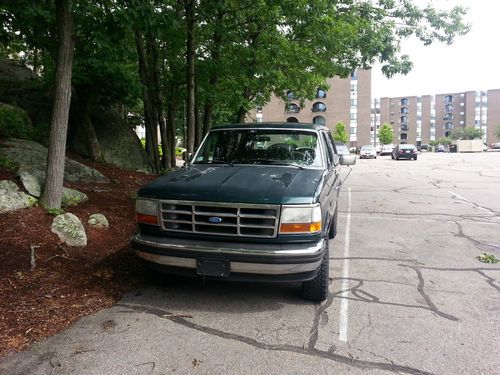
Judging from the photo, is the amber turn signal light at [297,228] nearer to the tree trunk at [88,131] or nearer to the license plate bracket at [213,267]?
the license plate bracket at [213,267]

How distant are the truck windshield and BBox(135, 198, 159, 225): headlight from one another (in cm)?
138

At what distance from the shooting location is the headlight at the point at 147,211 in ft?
14.7

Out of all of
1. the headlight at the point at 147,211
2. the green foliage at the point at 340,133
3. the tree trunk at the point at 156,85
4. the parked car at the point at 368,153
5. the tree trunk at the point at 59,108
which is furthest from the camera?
the green foliage at the point at 340,133

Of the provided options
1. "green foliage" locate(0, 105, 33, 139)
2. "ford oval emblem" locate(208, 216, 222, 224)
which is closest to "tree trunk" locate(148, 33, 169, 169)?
"green foliage" locate(0, 105, 33, 139)

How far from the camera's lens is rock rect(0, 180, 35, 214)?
606cm

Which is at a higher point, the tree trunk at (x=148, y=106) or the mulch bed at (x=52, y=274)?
the tree trunk at (x=148, y=106)

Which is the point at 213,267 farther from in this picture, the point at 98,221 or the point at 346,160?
the point at 346,160

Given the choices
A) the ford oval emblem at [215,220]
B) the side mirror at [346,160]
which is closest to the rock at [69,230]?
the ford oval emblem at [215,220]

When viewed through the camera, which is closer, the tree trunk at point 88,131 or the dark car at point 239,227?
the dark car at point 239,227

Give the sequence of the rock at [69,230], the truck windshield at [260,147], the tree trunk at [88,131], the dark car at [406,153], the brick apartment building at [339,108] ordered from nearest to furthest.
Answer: the truck windshield at [260,147]
the rock at [69,230]
the tree trunk at [88,131]
the dark car at [406,153]
the brick apartment building at [339,108]

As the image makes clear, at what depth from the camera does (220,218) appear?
4.23 metres

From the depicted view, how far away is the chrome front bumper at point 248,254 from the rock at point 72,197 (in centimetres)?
337

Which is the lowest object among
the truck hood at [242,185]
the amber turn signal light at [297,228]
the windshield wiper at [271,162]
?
the amber turn signal light at [297,228]

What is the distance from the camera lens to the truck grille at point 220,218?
4133 millimetres
